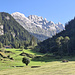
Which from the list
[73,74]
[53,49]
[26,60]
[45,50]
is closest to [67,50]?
[53,49]

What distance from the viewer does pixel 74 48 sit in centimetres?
15888

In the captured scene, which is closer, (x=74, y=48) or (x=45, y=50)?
(x=74, y=48)

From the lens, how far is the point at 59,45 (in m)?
167

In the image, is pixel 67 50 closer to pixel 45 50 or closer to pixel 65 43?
pixel 65 43

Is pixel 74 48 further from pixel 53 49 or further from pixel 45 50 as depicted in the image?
pixel 45 50

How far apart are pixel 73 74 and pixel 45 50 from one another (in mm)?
151600

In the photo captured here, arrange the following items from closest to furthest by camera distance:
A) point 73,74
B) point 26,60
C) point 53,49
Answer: point 73,74, point 26,60, point 53,49

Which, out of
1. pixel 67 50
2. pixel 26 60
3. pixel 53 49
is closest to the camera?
pixel 26 60

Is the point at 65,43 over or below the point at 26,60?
Result: over

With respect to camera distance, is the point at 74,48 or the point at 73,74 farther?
the point at 74,48

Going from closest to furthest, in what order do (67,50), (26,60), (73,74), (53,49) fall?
(73,74)
(26,60)
(67,50)
(53,49)

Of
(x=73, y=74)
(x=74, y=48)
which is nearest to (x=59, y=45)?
(x=74, y=48)

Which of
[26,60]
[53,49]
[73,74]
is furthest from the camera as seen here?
[53,49]

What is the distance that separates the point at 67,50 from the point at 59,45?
48.1ft
